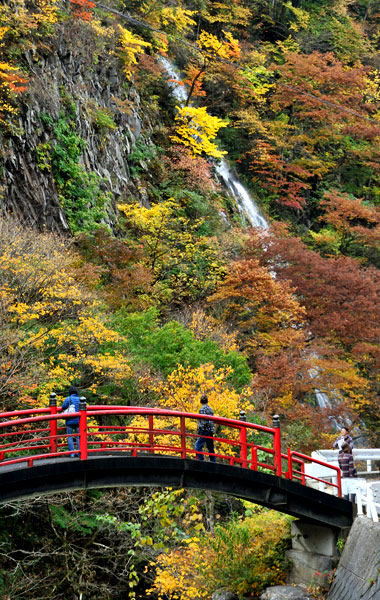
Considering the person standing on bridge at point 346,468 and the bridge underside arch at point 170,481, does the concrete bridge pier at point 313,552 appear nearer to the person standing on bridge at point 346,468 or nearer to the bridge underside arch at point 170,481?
the bridge underside arch at point 170,481

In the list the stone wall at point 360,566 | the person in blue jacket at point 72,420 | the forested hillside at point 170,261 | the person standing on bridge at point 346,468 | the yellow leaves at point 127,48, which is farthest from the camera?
the yellow leaves at point 127,48

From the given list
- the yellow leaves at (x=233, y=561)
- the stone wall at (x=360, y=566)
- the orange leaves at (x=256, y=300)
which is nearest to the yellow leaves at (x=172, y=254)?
the orange leaves at (x=256, y=300)

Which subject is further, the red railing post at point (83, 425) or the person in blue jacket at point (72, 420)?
the person in blue jacket at point (72, 420)

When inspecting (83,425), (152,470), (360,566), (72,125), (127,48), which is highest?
(127,48)

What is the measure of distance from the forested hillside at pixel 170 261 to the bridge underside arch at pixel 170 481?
1.57 m

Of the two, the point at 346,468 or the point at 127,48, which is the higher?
the point at 127,48

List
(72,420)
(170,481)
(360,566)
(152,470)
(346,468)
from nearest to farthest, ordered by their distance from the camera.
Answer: (72,420)
(360,566)
(152,470)
(170,481)
(346,468)

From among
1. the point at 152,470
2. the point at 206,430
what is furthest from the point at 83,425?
the point at 206,430

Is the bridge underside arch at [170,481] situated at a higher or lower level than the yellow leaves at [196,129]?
lower

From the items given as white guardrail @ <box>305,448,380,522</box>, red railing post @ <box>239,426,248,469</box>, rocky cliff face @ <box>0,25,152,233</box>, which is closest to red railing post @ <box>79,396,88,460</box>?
red railing post @ <box>239,426,248,469</box>

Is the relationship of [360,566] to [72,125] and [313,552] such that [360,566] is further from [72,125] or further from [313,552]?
[72,125]

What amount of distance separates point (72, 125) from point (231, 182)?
1485 centimetres

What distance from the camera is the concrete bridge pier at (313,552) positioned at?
13156 millimetres

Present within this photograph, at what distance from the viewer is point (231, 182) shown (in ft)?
130
